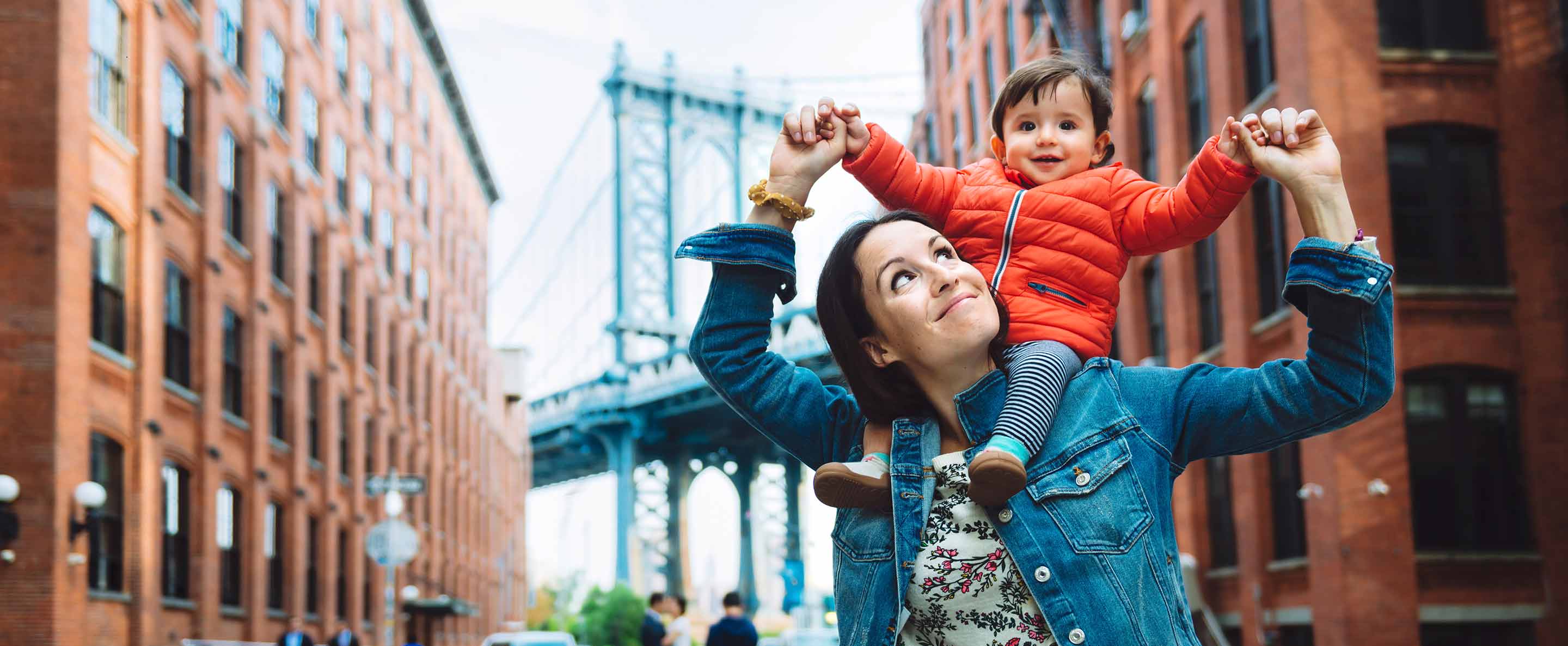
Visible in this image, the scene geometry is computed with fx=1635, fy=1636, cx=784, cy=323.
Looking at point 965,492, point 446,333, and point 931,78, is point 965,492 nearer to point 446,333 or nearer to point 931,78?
point 931,78

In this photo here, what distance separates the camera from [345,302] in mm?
38906

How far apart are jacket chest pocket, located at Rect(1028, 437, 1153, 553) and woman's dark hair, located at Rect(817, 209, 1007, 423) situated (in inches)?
11.7

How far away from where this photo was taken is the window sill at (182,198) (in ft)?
78.5

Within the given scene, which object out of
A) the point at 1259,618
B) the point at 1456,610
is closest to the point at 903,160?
the point at 1456,610

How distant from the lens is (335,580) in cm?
3547

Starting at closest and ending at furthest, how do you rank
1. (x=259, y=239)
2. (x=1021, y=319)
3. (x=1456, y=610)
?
(x=1021, y=319)
(x=1456, y=610)
(x=259, y=239)

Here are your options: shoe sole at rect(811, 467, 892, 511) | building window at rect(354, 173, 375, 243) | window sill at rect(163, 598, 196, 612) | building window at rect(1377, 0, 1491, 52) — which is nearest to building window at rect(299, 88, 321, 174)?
building window at rect(354, 173, 375, 243)

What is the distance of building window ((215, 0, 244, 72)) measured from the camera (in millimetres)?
27641

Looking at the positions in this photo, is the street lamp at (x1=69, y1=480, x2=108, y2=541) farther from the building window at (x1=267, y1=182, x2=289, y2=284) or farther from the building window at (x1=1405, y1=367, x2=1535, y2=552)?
the building window at (x1=1405, y1=367, x2=1535, y2=552)

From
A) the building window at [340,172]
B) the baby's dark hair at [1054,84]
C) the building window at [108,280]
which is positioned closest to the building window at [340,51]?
the building window at [340,172]

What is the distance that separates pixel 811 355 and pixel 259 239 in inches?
1089

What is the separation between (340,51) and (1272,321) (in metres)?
24.9

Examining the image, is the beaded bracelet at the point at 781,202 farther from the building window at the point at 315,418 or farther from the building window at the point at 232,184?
the building window at the point at 315,418

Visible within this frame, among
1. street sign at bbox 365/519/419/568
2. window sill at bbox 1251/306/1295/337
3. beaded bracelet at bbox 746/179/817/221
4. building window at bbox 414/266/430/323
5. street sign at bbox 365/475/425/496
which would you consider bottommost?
street sign at bbox 365/519/419/568
